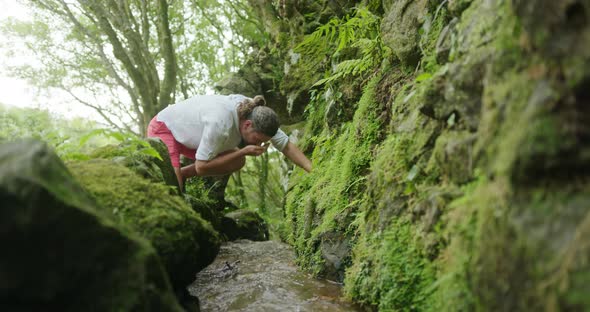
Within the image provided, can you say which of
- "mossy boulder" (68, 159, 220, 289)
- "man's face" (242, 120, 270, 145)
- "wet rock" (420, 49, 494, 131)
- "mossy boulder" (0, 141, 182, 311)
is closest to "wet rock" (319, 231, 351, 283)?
"mossy boulder" (68, 159, 220, 289)

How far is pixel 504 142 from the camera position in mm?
1644

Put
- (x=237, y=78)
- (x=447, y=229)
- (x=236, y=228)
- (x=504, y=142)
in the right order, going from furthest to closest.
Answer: (x=237, y=78) < (x=236, y=228) < (x=447, y=229) < (x=504, y=142)

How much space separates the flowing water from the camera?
119 inches

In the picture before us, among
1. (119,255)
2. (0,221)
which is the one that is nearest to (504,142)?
(119,255)

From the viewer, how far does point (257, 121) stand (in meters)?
5.25

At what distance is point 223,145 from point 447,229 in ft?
12.7

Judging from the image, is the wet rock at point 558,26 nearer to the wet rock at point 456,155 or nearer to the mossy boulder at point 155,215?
the wet rock at point 456,155

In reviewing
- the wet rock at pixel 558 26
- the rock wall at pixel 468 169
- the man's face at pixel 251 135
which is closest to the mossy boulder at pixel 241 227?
the man's face at pixel 251 135

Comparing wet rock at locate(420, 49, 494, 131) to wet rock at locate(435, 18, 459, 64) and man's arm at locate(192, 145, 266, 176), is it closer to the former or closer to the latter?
wet rock at locate(435, 18, 459, 64)

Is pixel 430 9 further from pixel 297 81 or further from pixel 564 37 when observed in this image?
pixel 297 81

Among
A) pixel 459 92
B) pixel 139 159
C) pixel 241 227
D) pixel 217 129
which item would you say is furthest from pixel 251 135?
pixel 459 92

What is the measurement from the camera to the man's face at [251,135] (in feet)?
17.7

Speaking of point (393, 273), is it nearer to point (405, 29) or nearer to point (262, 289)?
point (262, 289)

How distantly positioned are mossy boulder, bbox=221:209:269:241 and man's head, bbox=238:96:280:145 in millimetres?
2915
